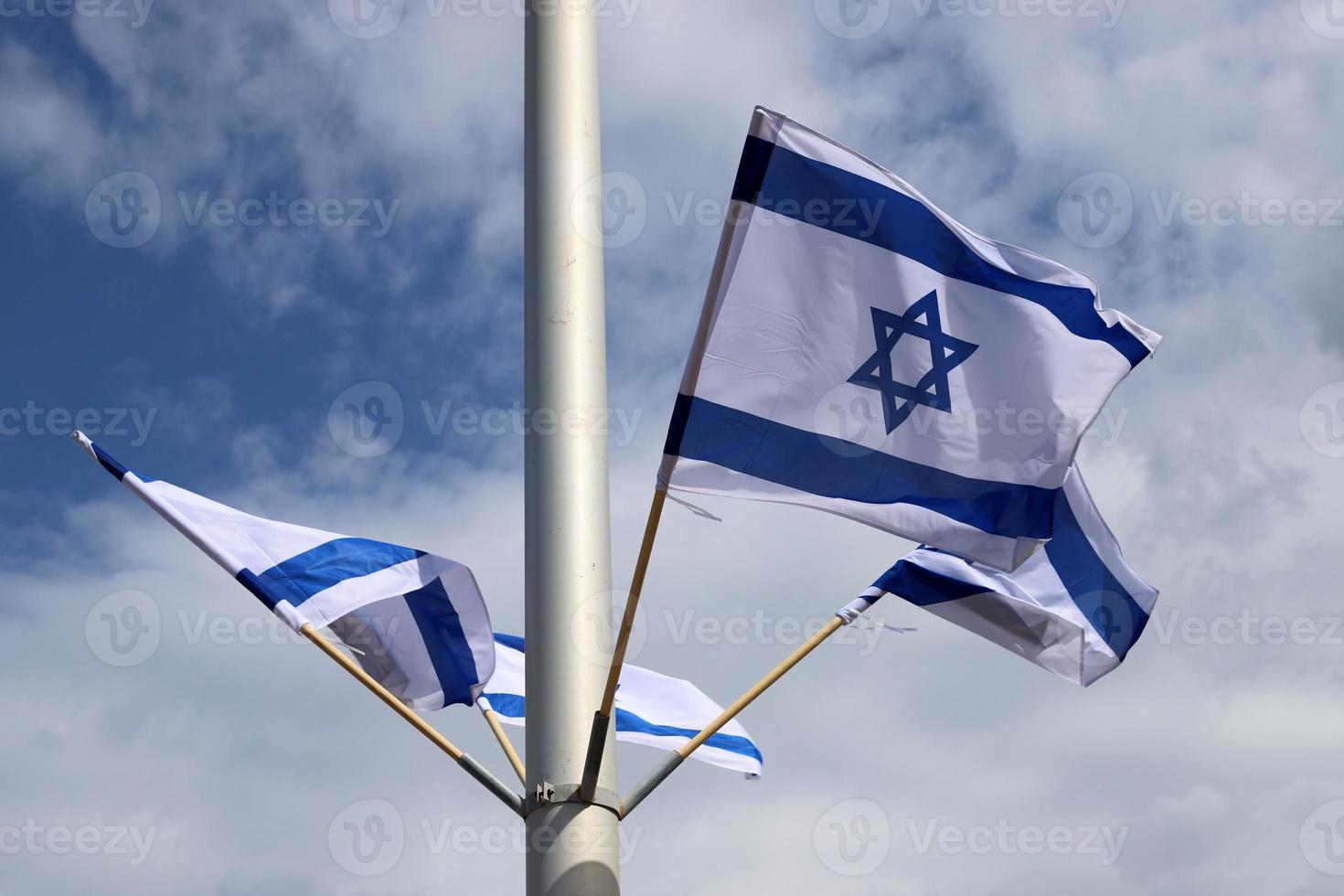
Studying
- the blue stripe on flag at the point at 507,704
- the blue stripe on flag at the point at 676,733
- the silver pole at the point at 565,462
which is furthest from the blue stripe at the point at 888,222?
the blue stripe on flag at the point at 507,704

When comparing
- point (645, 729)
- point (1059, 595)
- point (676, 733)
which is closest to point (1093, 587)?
point (1059, 595)

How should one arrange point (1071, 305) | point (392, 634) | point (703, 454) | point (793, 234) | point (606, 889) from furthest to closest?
point (392, 634) → point (1071, 305) → point (793, 234) → point (703, 454) → point (606, 889)

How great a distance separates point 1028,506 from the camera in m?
10.9

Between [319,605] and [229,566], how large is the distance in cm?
Result: 81

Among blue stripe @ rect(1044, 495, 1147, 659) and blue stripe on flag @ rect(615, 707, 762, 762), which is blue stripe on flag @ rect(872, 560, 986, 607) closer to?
blue stripe @ rect(1044, 495, 1147, 659)

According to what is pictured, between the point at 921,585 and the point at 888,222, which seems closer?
the point at 888,222

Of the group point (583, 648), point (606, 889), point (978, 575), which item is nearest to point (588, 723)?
point (583, 648)

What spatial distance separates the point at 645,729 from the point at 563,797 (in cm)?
481

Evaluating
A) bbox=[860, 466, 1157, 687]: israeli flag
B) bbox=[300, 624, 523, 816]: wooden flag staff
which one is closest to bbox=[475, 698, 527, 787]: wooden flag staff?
bbox=[300, 624, 523, 816]: wooden flag staff

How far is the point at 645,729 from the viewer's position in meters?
14.1

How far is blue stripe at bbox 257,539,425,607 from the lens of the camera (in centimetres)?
1190

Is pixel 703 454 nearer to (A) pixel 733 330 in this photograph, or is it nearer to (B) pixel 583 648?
(A) pixel 733 330

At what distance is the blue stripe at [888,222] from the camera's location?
34.0 feet

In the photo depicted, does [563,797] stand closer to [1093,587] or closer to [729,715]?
[729,715]
